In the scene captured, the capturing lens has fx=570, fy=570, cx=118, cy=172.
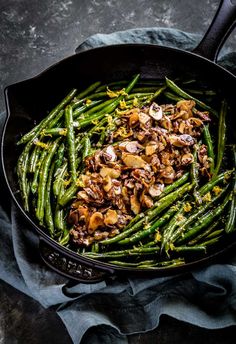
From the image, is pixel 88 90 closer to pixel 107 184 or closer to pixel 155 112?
pixel 155 112

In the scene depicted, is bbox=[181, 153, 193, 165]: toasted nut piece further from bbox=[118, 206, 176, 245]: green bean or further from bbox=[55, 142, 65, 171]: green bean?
bbox=[55, 142, 65, 171]: green bean

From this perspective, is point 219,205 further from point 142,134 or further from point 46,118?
point 46,118

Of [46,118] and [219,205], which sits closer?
[219,205]

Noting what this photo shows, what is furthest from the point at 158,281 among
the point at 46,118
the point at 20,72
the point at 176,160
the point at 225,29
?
the point at 20,72

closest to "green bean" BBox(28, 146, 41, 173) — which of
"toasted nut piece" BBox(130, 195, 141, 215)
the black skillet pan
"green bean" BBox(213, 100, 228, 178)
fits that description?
the black skillet pan

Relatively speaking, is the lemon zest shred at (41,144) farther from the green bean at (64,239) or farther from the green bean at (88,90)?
the green bean at (64,239)

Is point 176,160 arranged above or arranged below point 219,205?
above

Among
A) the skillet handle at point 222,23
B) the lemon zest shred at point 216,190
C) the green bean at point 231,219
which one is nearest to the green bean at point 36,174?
the lemon zest shred at point 216,190
